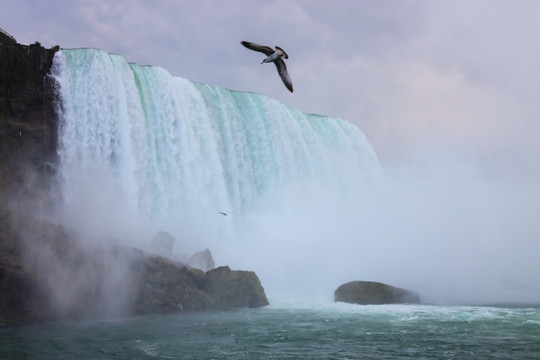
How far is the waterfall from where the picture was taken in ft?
75.2

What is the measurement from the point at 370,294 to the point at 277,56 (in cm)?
1533

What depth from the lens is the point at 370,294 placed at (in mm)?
21594

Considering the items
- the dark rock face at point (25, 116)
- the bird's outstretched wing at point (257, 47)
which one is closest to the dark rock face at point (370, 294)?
the dark rock face at point (25, 116)

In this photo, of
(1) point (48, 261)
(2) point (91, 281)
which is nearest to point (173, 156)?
(2) point (91, 281)

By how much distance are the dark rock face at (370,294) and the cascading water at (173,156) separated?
7.59 metres

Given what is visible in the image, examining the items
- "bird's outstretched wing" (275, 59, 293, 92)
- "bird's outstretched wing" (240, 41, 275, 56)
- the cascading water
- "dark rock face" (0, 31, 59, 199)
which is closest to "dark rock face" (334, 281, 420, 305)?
the cascading water

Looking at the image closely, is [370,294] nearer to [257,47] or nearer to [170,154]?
[170,154]

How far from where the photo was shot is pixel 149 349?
1205cm

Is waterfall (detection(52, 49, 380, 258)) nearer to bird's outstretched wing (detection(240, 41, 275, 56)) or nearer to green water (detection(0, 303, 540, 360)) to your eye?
green water (detection(0, 303, 540, 360))

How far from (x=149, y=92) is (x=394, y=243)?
659 inches

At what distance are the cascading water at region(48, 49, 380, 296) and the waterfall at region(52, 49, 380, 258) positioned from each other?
52 millimetres

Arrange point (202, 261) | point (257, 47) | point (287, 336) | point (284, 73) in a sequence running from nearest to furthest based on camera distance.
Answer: point (257, 47) < point (284, 73) < point (287, 336) < point (202, 261)

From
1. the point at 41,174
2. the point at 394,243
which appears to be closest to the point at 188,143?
the point at 41,174

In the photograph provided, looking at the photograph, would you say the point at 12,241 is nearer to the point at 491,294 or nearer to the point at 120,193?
the point at 120,193
